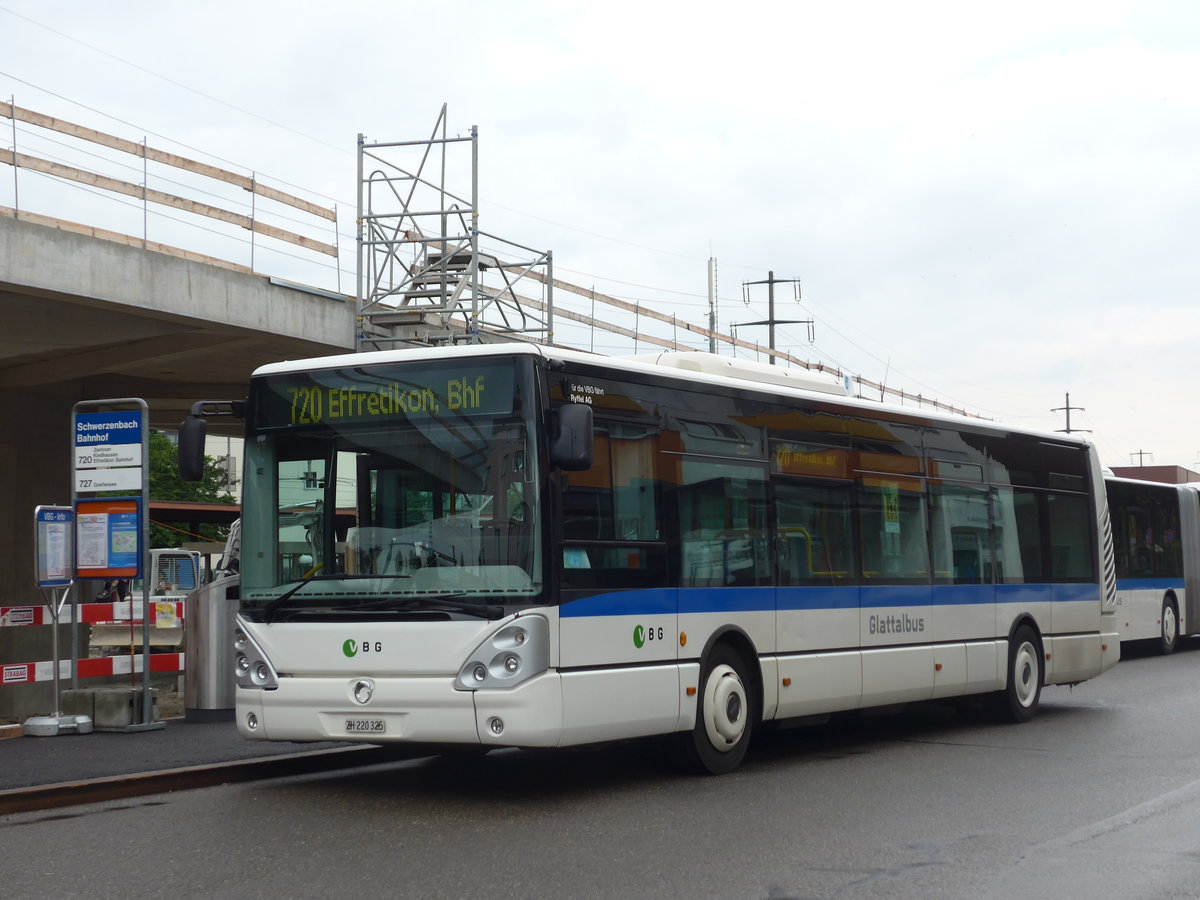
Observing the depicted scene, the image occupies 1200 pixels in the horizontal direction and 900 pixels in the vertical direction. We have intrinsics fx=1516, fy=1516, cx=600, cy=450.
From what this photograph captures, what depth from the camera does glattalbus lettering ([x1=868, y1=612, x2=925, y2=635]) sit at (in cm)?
1269

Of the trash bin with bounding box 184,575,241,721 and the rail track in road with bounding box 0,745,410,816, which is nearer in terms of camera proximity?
the rail track in road with bounding box 0,745,410,816

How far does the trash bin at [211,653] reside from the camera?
1398 centimetres

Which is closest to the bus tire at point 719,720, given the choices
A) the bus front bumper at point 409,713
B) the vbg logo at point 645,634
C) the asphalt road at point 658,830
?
the asphalt road at point 658,830

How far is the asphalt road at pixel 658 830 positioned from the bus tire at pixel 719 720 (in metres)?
0.15

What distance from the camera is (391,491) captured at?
969 cm

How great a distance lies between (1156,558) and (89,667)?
1868 cm

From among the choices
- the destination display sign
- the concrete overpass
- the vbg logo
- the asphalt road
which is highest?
the concrete overpass

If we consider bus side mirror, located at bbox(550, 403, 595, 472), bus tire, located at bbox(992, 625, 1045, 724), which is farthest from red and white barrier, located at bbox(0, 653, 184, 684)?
bus tire, located at bbox(992, 625, 1045, 724)

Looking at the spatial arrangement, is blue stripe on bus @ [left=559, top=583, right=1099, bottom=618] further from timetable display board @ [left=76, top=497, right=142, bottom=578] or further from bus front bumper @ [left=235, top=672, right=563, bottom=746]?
timetable display board @ [left=76, top=497, right=142, bottom=578]

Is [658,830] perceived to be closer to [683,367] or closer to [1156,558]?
[683,367]

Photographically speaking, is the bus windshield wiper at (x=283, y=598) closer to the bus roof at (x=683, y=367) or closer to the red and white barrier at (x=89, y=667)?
the bus roof at (x=683, y=367)

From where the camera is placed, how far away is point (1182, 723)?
14.4m

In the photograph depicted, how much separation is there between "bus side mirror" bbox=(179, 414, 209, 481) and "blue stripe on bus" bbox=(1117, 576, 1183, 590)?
18.5m

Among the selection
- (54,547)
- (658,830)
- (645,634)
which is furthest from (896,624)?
(54,547)
